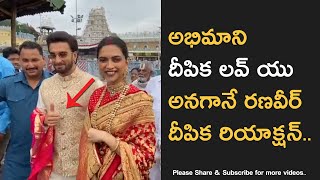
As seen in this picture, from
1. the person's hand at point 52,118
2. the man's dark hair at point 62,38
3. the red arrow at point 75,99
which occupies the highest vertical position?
the man's dark hair at point 62,38

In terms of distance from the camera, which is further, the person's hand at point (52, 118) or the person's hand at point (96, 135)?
the person's hand at point (52, 118)

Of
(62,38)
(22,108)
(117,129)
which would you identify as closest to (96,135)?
(117,129)

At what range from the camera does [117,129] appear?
2.07m

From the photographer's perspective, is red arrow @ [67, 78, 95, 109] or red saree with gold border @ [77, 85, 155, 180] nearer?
red saree with gold border @ [77, 85, 155, 180]

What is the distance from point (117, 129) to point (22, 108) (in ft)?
2.88

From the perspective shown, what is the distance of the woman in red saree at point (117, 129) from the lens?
2.06m

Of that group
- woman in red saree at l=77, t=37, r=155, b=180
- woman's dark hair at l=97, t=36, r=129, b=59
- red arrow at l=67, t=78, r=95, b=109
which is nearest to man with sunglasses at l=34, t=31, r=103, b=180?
red arrow at l=67, t=78, r=95, b=109

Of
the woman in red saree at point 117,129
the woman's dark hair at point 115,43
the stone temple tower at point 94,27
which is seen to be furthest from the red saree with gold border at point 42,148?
the stone temple tower at point 94,27

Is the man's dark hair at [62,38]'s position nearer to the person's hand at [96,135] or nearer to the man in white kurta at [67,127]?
the man in white kurta at [67,127]

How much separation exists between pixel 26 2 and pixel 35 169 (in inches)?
191

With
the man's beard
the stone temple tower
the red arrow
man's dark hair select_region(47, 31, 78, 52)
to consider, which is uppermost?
the stone temple tower

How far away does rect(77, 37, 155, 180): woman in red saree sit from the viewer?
206 cm

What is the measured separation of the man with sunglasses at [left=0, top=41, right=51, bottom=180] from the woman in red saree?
2.23ft

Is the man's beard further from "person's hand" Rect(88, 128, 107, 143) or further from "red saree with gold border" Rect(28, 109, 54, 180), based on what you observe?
"person's hand" Rect(88, 128, 107, 143)
